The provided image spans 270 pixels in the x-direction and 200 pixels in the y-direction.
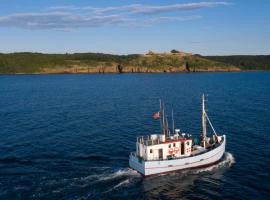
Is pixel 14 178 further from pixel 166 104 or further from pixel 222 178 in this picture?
pixel 166 104

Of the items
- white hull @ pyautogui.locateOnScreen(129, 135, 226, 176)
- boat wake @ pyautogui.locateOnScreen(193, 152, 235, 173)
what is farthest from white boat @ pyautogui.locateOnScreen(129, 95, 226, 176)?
boat wake @ pyautogui.locateOnScreen(193, 152, 235, 173)

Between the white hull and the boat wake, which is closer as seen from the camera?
the white hull

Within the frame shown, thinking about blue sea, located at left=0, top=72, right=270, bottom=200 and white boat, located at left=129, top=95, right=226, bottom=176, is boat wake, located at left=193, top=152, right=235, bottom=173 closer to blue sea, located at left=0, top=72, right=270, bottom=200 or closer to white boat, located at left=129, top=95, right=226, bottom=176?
blue sea, located at left=0, top=72, right=270, bottom=200

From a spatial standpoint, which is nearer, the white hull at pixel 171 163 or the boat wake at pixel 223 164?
the white hull at pixel 171 163

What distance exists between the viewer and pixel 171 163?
50812 millimetres

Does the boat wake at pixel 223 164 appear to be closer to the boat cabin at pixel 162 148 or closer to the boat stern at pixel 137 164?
the boat cabin at pixel 162 148

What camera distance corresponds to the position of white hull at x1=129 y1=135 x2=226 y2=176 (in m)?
49.5

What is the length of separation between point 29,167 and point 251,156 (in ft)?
111

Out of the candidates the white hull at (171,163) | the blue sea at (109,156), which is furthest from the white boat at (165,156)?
the blue sea at (109,156)

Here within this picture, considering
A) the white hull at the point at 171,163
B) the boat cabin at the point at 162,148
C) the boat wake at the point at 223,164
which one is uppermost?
the boat cabin at the point at 162,148

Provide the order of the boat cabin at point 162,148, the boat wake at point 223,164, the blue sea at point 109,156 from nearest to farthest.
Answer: the blue sea at point 109,156
the boat cabin at point 162,148
the boat wake at point 223,164

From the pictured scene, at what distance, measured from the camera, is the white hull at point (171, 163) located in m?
49.5

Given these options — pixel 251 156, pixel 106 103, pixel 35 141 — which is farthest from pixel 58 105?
pixel 251 156

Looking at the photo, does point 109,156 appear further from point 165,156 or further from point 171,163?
point 171,163
